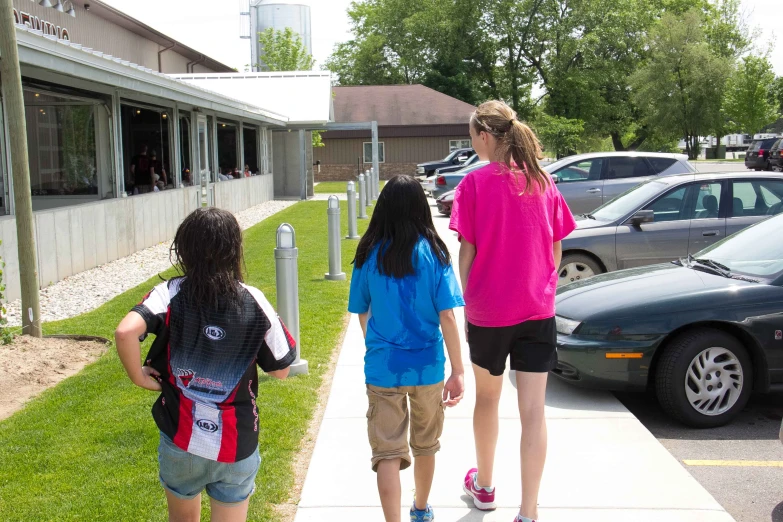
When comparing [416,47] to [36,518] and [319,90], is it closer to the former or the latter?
[319,90]

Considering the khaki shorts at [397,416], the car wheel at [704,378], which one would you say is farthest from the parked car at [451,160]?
the khaki shorts at [397,416]

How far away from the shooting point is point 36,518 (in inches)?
157

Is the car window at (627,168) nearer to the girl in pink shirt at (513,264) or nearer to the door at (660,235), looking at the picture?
the door at (660,235)

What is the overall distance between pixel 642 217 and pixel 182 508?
7.47 metres

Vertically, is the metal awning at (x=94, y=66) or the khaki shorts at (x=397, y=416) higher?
the metal awning at (x=94, y=66)

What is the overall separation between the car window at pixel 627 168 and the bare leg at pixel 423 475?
1193 centimetres

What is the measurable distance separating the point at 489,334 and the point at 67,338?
17.1 ft

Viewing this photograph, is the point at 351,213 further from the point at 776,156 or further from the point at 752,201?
the point at 776,156

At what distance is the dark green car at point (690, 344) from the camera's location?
18.2 ft

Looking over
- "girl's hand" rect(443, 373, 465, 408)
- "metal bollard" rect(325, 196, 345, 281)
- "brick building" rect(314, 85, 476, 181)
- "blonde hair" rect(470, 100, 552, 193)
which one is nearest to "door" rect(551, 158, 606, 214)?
"metal bollard" rect(325, 196, 345, 281)

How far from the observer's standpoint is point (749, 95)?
2162 inches

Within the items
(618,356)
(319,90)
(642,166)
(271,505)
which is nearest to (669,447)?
(618,356)

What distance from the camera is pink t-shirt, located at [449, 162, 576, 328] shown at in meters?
3.70

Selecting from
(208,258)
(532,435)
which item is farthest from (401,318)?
(208,258)
